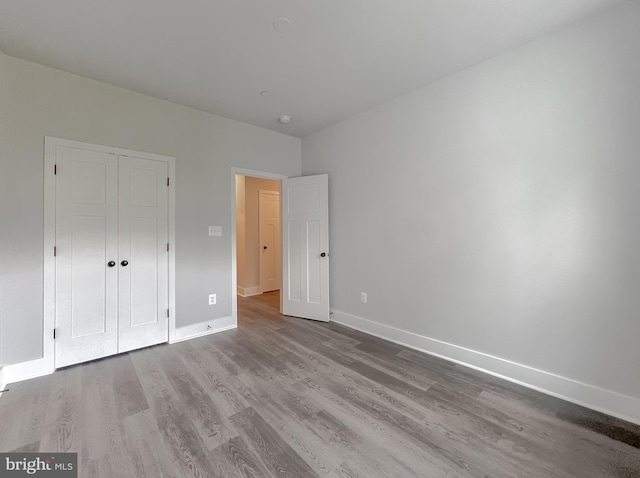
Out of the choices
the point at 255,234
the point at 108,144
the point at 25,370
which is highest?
the point at 108,144

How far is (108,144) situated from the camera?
2.61 metres

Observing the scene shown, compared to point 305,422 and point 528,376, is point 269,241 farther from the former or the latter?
point 528,376

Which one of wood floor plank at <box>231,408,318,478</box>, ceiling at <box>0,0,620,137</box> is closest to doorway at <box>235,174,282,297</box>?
ceiling at <box>0,0,620,137</box>

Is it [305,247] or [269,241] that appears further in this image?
[269,241]

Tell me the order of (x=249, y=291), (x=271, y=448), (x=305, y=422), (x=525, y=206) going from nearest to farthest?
(x=271, y=448) → (x=305, y=422) → (x=525, y=206) → (x=249, y=291)

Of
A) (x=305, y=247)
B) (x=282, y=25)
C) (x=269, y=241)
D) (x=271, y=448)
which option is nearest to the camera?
(x=271, y=448)

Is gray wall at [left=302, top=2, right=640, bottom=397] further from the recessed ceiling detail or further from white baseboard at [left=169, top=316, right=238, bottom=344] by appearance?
white baseboard at [left=169, top=316, right=238, bottom=344]

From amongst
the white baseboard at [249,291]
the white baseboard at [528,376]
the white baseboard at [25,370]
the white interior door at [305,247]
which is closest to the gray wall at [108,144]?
the white baseboard at [25,370]

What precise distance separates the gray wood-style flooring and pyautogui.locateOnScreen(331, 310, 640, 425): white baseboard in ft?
0.26

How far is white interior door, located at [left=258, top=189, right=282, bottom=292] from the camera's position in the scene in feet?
17.9

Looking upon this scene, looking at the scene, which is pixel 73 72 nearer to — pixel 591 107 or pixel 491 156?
pixel 491 156

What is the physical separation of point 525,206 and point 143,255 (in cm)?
372

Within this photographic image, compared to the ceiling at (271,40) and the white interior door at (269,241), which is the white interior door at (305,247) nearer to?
the ceiling at (271,40)

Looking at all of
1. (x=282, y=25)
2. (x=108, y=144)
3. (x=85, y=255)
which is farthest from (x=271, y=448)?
(x=108, y=144)
